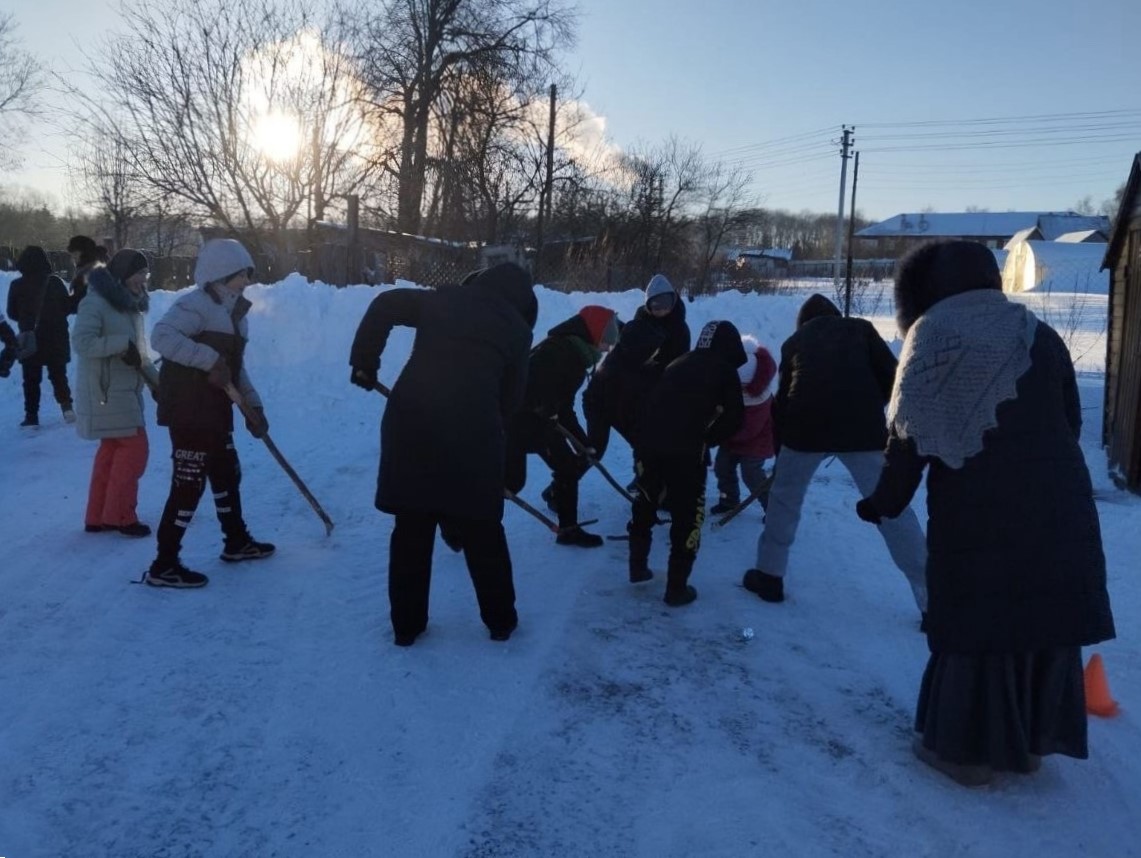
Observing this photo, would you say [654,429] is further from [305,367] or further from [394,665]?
[305,367]

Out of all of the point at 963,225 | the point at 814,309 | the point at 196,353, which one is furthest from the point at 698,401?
the point at 963,225

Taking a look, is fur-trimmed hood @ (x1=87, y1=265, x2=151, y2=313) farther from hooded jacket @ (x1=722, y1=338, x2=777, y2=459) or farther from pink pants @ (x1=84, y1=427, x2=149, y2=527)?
hooded jacket @ (x1=722, y1=338, x2=777, y2=459)

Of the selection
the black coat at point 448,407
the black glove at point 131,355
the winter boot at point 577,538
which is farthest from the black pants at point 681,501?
the black glove at point 131,355

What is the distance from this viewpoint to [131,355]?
5254 mm

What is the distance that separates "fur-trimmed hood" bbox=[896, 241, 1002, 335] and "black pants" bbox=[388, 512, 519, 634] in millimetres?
1894

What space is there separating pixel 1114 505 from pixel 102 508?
24.0 feet

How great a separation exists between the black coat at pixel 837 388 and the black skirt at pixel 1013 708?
162 centimetres

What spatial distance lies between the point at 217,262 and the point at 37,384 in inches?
222

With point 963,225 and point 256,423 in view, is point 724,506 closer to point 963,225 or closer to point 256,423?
point 256,423

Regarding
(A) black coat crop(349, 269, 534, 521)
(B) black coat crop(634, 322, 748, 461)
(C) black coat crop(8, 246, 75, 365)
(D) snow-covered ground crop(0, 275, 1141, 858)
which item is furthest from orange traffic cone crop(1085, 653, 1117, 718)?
(C) black coat crop(8, 246, 75, 365)

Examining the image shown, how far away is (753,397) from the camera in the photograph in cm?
618

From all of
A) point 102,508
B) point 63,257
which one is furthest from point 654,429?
point 63,257

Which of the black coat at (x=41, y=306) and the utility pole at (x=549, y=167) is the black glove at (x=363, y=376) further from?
the utility pole at (x=549, y=167)

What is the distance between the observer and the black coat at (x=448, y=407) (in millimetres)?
3736
